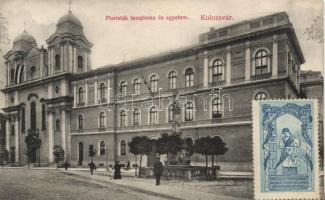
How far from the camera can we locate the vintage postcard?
5.34 meters

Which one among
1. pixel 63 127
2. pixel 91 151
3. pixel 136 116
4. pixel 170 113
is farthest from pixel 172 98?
pixel 63 127

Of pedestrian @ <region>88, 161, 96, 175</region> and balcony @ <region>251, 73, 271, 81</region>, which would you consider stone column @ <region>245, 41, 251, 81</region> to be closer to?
balcony @ <region>251, 73, 271, 81</region>

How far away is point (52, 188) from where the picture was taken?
18.4 feet

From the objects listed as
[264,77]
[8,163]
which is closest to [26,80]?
[8,163]

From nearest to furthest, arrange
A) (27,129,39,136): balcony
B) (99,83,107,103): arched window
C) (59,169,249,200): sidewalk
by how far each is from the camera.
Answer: (59,169,249,200): sidewalk < (99,83,107,103): arched window < (27,129,39,136): balcony

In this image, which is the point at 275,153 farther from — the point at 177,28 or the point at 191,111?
the point at 177,28

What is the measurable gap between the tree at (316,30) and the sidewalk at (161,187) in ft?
7.80

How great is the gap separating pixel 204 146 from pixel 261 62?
4.51 feet

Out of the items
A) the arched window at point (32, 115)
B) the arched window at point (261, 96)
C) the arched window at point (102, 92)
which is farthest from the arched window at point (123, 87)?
the arched window at point (261, 96)

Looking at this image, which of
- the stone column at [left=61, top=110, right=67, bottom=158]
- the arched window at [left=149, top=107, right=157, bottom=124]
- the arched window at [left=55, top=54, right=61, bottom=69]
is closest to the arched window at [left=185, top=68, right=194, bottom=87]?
the arched window at [left=149, top=107, right=157, bottom=124]

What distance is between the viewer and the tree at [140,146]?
5795mm

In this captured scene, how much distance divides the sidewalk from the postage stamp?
0.57m

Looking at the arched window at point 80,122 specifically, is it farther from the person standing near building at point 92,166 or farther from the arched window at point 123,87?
the arched window at point 123,87

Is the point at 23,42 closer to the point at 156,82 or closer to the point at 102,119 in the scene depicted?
the point at 102,119
